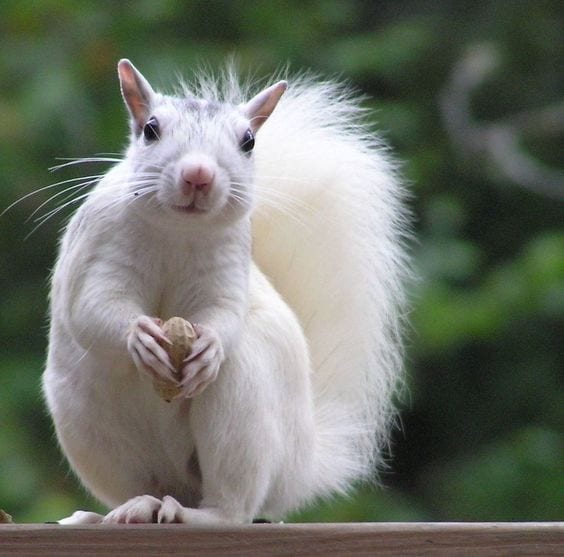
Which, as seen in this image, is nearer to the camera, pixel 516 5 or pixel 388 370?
pixel 388 370

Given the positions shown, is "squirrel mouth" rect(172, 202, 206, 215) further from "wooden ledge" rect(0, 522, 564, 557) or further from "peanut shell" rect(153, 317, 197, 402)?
"wooden ledge" rect(0, 522, 564, 557)

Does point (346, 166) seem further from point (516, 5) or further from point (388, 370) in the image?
point (516, 5)

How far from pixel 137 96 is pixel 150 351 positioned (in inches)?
14.7

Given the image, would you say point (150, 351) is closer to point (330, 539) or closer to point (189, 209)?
point (189, 209)

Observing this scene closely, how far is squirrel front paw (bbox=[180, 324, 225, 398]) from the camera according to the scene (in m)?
1.86

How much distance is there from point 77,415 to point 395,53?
9.86ft

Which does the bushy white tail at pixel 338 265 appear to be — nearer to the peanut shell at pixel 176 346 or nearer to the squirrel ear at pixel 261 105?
the squirrel ear at pixel 261 105

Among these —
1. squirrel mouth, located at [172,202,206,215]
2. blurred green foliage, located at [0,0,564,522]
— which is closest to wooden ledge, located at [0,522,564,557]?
squirrel mouth, located at [172,202,206,215]

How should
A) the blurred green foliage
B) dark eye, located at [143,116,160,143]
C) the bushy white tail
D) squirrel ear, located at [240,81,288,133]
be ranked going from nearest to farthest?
1. dark eye, located at [143,116,160,143]
2. squirrel ear, located at [240,81,288,133]
3. the bushy white tail
4. the blurred green foliage

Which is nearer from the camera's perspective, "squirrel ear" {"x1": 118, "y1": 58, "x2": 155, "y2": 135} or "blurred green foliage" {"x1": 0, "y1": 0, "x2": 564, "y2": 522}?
"squirrel ear" {"x1": 118, "y1": 58, "x2": 155, "y2": 135}

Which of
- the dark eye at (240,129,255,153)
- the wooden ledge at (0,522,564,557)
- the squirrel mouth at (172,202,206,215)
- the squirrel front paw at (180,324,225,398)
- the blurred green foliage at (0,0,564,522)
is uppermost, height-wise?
the dark eye at (240,129,255,153)

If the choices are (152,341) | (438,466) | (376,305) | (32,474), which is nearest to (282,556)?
(152,341)

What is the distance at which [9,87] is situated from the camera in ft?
14.9

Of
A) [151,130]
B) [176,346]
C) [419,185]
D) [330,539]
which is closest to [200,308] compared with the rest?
[176,346]
